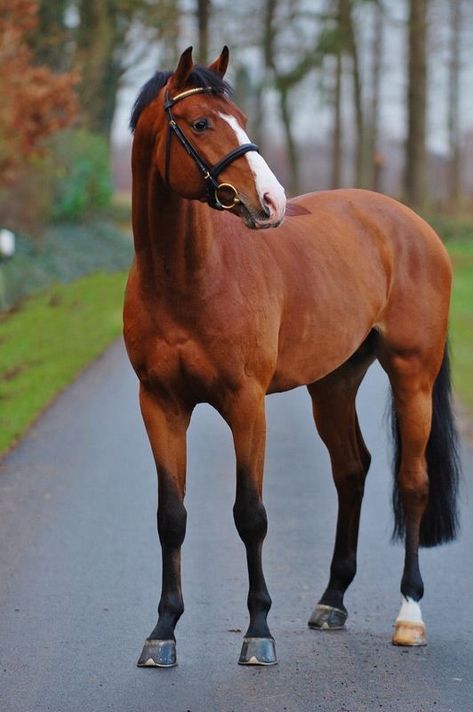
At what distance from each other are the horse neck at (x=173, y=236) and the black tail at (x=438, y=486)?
1.65 meters

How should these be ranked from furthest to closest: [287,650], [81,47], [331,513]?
1. [81,47]
2. [331,513]
3. [287,650]

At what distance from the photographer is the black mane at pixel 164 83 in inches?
194

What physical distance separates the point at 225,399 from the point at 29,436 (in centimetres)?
564

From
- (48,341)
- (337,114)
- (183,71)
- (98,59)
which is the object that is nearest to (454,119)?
(337,114)

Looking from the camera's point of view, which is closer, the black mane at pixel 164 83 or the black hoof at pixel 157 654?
the black mane at pixel 164 83

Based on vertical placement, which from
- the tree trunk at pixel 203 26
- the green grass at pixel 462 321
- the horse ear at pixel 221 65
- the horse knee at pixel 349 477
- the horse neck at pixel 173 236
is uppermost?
the tree trunk at pixel 203 26

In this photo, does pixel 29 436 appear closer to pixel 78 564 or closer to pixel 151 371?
pixel 78 564

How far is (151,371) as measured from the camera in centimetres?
520

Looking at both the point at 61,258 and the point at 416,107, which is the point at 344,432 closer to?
the point at 61,258

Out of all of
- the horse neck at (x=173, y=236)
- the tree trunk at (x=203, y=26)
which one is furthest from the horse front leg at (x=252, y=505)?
the tree trunk at (x=203, y=26)

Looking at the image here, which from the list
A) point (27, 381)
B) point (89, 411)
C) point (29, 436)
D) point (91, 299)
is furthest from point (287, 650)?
point (91, 299)

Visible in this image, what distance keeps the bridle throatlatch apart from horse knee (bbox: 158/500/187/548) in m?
1.23

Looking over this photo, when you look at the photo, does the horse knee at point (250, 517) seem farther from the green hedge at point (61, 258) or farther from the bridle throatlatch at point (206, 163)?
the green hedge at point (61, 258)

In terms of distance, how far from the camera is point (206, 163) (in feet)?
15.9
